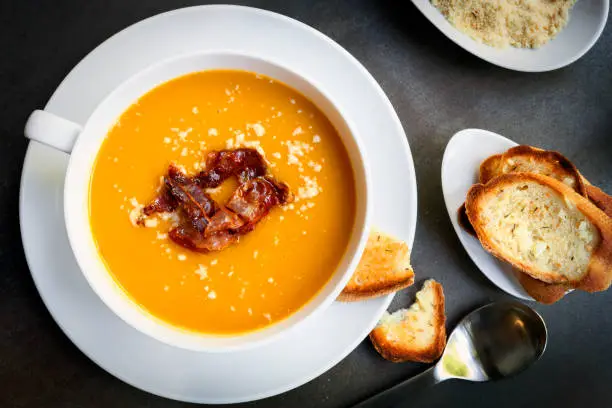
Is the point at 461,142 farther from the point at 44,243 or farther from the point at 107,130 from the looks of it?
the point at 44,243

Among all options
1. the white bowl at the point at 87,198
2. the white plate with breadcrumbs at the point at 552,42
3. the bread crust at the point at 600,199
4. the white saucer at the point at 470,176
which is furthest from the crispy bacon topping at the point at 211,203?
the bread crust at the point at 600,199

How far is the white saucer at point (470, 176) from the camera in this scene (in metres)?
2.56

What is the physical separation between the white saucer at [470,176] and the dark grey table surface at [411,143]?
0.31 feet

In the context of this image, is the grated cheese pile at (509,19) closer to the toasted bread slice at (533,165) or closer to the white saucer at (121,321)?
the toasted bread slice at (533,165)

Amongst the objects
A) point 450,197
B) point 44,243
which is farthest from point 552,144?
point 44,243

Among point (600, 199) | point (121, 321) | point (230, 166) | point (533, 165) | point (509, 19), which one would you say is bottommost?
point (121, 321)

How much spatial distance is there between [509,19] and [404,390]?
5.75ft

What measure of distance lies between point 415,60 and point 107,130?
1428 mm

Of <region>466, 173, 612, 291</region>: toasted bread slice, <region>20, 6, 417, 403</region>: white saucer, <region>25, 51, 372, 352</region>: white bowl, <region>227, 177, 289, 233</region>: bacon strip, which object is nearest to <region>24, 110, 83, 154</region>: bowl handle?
<region>25, 51, 372, 352</region>: white bowl

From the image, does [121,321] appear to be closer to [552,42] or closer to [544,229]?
[544,229]

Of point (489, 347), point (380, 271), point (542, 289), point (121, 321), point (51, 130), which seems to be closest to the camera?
point (51, 130)

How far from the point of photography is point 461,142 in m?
2.55

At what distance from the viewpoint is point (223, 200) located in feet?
6.89

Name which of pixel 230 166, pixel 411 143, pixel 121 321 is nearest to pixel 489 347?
pixel 411 143
